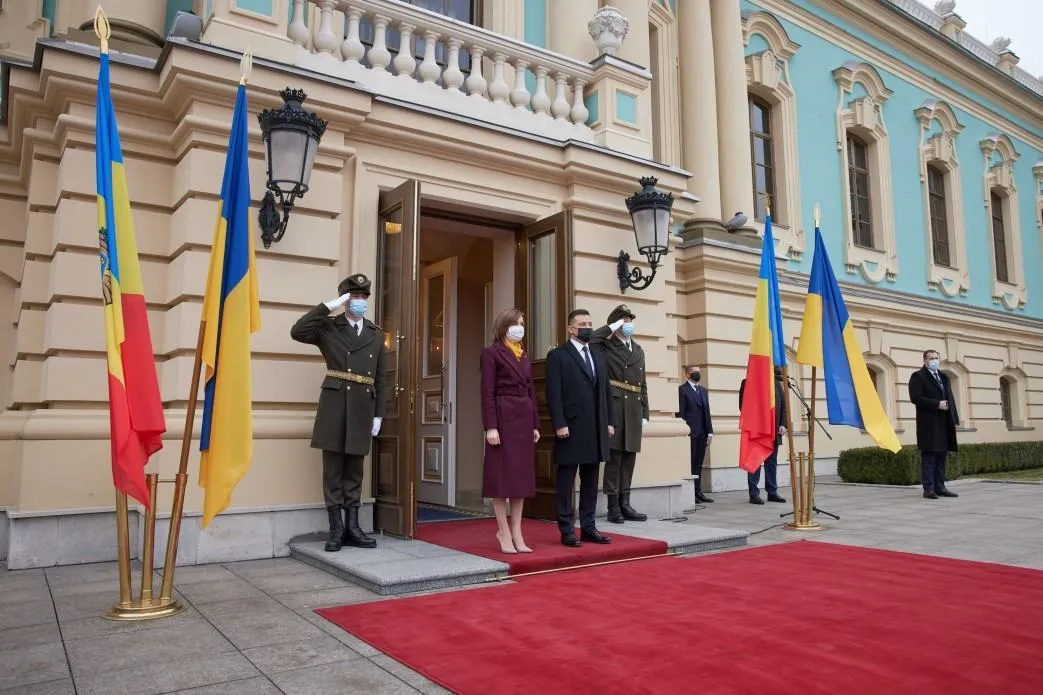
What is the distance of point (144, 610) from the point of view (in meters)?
4.07

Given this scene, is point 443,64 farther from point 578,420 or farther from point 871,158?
point 871,158

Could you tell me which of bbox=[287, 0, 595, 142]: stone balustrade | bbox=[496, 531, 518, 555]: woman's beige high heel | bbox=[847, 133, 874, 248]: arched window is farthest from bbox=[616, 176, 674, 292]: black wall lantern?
bbox=[847, 133, 874, 248]: arched window

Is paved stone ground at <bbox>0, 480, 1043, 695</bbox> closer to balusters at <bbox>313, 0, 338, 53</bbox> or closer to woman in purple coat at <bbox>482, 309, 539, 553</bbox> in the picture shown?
woman in purple coat at <bbox>482, 309, 539, 553</bbox>

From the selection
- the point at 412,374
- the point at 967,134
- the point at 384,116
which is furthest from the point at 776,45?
the point at 412,374

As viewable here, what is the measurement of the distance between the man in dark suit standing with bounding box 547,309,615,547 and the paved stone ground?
173cm

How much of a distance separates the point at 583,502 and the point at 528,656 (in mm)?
2850

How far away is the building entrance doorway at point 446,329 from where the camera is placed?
6.34 metres

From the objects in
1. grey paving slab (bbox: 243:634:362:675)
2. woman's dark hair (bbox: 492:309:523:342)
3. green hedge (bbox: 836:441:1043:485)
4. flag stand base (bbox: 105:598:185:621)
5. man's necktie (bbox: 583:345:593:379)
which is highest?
woman's dark hair (bbox: 492:309:523:342)

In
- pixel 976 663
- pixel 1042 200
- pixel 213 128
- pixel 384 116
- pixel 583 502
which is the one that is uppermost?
pixel 1042 200

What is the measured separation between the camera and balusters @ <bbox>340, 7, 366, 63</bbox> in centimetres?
707

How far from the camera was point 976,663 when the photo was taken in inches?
128

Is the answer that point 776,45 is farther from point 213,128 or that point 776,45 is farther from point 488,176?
point 213,128

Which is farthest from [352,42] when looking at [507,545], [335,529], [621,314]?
[507,545]

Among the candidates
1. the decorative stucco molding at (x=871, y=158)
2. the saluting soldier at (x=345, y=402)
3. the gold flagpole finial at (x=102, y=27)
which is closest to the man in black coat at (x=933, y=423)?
the decorative stucco molding at (x=871, y=158)
